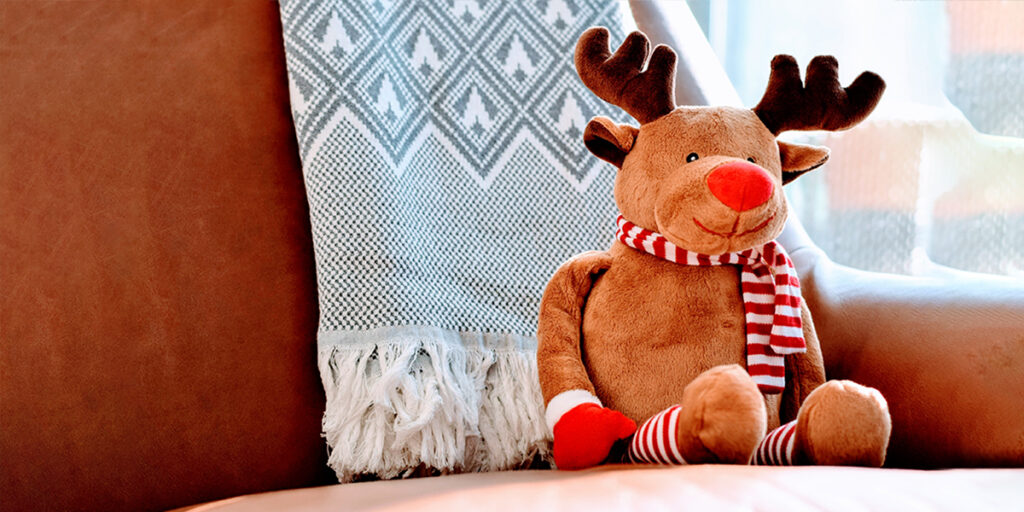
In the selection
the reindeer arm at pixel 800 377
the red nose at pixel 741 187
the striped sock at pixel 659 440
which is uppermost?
the red nose at pixel 741 187

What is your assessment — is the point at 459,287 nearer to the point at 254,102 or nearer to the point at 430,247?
the point at 430,247

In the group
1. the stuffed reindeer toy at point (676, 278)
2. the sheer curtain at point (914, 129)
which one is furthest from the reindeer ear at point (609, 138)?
the sheer curtain at point (914, 129)

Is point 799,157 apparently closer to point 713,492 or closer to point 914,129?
point 713,492

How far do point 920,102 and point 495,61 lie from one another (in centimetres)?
54

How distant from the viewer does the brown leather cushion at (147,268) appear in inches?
28.0

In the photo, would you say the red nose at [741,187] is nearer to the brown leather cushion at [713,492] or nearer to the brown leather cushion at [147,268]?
the brown leather cushion at [713,492]

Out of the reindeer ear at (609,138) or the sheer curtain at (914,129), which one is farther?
the sheer curtain at (914,129)

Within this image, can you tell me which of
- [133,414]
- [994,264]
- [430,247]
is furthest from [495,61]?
[994,264]

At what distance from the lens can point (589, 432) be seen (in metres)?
0.64

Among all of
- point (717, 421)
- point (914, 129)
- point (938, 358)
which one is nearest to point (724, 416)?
point (717, 421)

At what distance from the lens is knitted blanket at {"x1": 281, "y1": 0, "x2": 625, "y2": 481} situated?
757 mm

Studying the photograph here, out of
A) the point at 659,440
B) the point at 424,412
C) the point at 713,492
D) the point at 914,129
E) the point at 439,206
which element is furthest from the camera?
the point at 914,129

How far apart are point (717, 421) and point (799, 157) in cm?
27

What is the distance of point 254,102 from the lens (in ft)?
2.74
